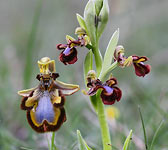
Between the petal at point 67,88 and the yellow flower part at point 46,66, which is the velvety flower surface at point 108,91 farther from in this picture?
the yellow flower part at point 46,66

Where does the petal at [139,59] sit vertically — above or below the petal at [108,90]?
above

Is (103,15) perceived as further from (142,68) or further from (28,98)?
(28,98)

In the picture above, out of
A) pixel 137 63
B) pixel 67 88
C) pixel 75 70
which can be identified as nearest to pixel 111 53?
pixel 137 63

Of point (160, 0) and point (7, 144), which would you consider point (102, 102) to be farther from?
A: point (160, 0)

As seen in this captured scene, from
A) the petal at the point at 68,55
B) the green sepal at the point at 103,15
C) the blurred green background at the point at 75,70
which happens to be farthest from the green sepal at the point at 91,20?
the blurred green background at the point at 75,70

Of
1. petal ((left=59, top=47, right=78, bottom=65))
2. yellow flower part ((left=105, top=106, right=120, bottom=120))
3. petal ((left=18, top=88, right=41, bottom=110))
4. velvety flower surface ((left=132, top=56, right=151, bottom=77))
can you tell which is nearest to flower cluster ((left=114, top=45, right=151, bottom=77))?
velvety flower surface ((left=132, top=56, right=151, bottom=77))

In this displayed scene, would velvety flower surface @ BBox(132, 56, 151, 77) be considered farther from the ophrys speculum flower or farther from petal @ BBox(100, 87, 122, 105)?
the ophrys speculum flower
